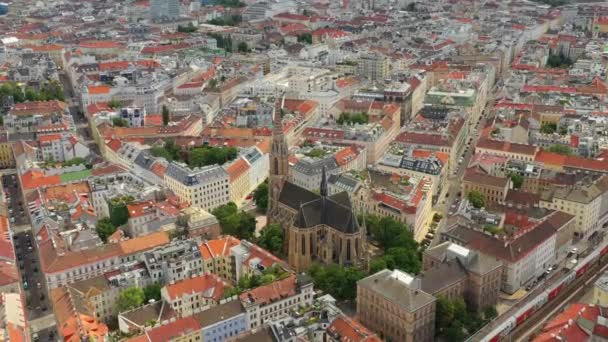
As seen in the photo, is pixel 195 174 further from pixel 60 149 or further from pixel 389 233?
pixel 60 149

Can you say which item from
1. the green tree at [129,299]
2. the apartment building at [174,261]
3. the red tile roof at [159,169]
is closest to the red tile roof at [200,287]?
the green tree at [129,299]

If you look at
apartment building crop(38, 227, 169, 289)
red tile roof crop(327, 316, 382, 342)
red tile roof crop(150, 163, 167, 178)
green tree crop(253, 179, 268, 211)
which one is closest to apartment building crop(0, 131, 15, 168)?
red tile roof crop(150, 163, 167, 178)

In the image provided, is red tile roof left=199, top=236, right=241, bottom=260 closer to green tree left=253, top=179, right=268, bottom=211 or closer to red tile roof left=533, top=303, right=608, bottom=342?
green tree left=253, top=179, right=268, bottom=211

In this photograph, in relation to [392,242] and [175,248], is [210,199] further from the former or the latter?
[392,242]

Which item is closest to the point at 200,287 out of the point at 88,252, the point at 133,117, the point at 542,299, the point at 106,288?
the point at 106,288

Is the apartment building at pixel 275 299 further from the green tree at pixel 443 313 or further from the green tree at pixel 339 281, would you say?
the green tree at pixel 443 313
